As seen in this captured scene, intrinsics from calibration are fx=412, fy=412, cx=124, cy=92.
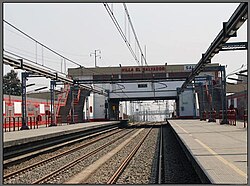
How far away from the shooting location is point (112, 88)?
194 feet

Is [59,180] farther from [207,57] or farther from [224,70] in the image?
[224,70]

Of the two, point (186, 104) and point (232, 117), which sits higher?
point (186, 104)

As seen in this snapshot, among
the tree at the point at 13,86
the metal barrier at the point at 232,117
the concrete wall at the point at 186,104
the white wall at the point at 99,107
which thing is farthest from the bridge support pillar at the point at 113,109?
the metal barrier at the point at 232,117

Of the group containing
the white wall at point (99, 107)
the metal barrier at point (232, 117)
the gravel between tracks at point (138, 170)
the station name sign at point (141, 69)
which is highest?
the station name sign at point (141, 69)

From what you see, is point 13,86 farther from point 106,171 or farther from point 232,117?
point 106,171

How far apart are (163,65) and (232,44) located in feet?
175

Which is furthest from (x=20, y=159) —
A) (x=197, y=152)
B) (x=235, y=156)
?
(x=235, y=156)

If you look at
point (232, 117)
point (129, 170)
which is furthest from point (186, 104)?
point (129, 170)

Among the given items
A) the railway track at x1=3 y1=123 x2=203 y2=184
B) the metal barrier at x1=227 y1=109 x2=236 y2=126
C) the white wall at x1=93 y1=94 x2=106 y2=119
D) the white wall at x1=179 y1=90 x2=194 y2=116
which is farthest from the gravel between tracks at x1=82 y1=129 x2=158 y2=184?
the white wall at x1=93 y1=94 x2=106 y2=119

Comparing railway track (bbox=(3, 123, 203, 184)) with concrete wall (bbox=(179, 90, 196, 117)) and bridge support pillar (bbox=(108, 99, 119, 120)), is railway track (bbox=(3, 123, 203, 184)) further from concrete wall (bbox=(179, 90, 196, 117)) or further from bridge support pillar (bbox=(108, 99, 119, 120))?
bridge support pillar (bbox=(108, 99, 119, 120))

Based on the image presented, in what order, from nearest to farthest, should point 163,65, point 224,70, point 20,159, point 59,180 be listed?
point 59,180
point 20,159
point 224,70
point 163,65

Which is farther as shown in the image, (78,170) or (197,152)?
(78,170)

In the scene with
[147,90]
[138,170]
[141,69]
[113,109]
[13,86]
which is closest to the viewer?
[138,170]

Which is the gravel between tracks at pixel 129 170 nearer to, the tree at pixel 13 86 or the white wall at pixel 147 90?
the white wall at pixel 147 90
